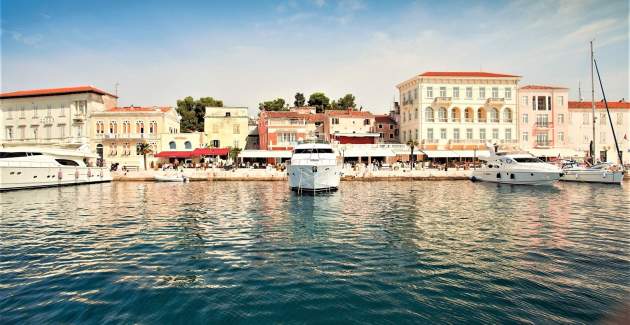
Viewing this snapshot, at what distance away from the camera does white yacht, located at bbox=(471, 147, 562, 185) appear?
1195 inches

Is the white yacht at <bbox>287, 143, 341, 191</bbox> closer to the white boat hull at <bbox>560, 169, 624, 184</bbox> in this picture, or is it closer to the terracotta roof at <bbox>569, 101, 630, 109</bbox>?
the white boat hull at <bbox>560, 169, 624, 184</bbox>

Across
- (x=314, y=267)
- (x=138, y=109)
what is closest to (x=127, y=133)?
(x=138, y=109)

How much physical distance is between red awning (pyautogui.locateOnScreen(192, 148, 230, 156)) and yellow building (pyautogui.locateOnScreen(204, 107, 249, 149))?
258 cm

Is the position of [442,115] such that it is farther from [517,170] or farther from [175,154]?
[175,154]

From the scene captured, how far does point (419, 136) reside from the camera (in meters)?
49.1

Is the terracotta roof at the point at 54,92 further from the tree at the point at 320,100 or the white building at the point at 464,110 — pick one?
the white building at the point at 464,110

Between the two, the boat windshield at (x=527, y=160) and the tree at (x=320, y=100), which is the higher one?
the tree at (x=320, y=100)

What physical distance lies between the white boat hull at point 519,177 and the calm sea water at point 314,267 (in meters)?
15.1

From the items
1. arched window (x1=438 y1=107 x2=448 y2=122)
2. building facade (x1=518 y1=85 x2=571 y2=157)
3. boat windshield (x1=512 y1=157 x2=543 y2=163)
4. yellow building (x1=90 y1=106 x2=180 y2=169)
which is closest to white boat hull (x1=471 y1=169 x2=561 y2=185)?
boat windshield (x1=512 y1=157 x2=543 y2=163)

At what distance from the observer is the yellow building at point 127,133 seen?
159ft

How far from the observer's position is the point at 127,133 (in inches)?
1917

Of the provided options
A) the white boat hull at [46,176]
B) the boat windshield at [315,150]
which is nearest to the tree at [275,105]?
the white boat hull at [46,176]

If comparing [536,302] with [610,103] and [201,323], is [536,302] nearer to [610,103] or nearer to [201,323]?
[201,323]

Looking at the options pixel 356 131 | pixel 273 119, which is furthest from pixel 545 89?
pixel 273 119
